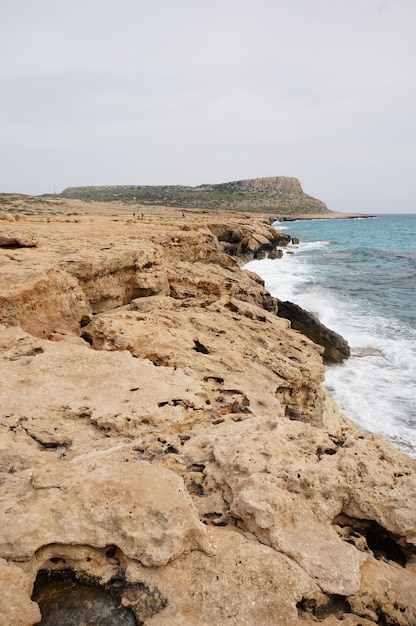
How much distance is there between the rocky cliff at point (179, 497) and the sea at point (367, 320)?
4805 mm

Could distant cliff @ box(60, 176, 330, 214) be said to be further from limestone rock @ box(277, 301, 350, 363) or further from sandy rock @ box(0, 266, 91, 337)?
sandy rock @ box(0, 266, 91, 337)

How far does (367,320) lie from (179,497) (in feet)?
56.8

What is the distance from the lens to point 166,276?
34.4 feet

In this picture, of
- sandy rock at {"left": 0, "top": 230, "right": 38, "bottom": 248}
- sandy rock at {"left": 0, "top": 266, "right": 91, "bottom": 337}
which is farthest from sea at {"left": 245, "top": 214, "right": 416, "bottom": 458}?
sandy rock at {"left": 0, "top": 230, "right": 38, "bottom": 248}

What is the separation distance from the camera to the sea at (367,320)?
1023cm

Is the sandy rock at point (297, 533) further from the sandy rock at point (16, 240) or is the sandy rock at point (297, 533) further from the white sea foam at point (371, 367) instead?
the sandy rock at point (16, 240)

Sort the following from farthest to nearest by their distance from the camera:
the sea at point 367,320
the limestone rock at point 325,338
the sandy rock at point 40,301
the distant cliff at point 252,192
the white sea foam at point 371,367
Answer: the distant cliff at point 252,192 < the limestone rock at point 325,338 < the sea at point 367,320 < the white sea foam at point 371,367 < the sandy rock at point 40,301

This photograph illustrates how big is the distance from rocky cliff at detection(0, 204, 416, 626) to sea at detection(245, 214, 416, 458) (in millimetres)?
4805

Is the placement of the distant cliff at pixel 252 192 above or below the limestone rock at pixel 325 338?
above

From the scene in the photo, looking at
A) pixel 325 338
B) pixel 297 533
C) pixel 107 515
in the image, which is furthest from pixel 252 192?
pixel 107 515

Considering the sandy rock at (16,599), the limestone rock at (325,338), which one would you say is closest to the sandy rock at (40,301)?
the sandy rock at (16,599)

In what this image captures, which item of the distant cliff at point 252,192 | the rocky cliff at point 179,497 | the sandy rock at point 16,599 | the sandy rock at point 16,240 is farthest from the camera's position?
the distant cliff at point 252,192

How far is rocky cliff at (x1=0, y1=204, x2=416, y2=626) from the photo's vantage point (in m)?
2.62

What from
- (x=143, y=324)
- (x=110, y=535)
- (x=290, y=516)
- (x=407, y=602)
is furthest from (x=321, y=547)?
(x=143, y=324)
